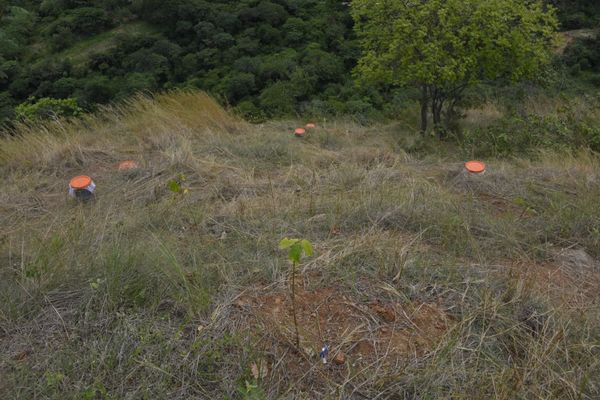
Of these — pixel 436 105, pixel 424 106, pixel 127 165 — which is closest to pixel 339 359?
pixel 127 165

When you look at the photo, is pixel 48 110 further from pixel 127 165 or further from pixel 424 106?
pixel 424 106

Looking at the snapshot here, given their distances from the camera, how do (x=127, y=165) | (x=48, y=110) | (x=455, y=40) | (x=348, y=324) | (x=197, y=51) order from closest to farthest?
(x=348, y=324) → (x=127, y=165) → (x=455, y=40) → (x=48, y=110) → (x=197, y=51)

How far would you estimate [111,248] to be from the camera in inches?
89.9

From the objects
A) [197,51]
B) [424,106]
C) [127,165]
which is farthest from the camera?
[197,51]

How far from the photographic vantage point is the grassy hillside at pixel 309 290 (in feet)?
5.45

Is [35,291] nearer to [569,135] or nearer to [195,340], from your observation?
[195,340]

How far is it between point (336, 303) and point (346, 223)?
806 mm

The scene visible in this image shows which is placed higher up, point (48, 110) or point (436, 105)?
point (48, 110)

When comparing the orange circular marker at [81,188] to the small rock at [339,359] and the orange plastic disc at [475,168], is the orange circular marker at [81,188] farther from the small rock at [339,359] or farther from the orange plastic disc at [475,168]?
the orange plastic disc at [475,168]

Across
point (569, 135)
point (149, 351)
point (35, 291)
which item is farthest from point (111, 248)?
point (569, 135)

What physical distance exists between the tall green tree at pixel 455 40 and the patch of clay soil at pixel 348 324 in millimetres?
4240

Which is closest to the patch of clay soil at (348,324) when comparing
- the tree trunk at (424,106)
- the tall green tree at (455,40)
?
the tall green tree at (455,40)

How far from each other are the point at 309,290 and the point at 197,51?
14.5 metres

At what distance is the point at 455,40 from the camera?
5828 millimetres
